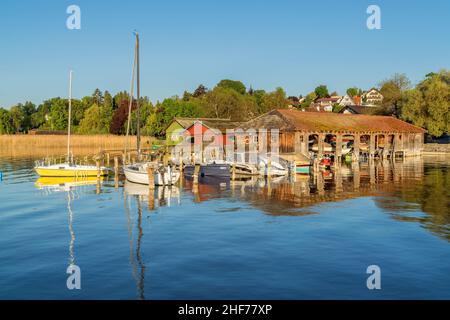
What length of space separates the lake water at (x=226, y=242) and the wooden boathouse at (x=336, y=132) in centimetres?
2187

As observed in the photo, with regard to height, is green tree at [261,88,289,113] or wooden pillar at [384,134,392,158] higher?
green tree at [261,88,289,113]

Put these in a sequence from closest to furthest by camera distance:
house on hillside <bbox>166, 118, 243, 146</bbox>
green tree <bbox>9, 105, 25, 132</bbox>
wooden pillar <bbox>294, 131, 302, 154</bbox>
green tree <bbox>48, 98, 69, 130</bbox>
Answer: wooden pillar <bbox>294, 131, 302, 154</bbox> < house on hillside <bbox>166, 118, 243, 146</bbox> < green tree <bbox>48, 98, 69, 130</bbox> < green tree <bbox>9, 105, 25, 132</bbox>

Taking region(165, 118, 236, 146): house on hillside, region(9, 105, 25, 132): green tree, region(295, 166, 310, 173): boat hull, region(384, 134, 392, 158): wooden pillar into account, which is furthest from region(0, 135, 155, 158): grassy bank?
region(295, 166, 310, 173): boat hull

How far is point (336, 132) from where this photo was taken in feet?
206

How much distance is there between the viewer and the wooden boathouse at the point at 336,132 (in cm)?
5938

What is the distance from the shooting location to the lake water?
1509cm

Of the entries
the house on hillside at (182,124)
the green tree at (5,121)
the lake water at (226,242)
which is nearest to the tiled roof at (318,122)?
the house on hillside at (182,124)

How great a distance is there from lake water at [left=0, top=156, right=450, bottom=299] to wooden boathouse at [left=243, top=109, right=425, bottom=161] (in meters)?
21.9

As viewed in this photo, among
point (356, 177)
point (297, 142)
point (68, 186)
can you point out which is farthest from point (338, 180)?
point (68, 186)

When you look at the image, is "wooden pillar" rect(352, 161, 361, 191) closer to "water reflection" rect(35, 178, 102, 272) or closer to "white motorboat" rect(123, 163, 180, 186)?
"white motorboat" rect(123, 163, 180, 186)

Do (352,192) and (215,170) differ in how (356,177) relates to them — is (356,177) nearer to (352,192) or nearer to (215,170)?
(352,192)

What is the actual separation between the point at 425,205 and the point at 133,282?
843 inches

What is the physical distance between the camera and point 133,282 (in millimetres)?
15531
